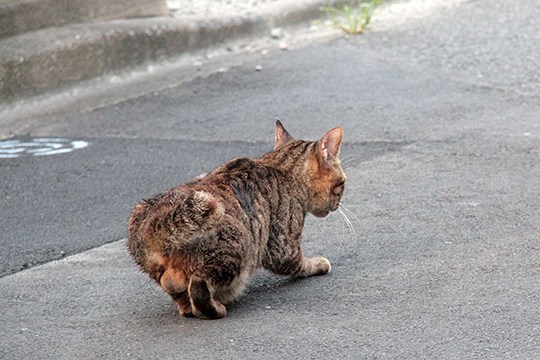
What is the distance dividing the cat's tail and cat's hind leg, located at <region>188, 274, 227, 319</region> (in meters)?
0.19

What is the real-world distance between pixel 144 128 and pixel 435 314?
425cm

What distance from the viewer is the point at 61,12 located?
33.6ft

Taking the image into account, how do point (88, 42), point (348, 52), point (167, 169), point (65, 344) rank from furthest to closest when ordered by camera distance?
point (348, 52) → point (88, 42) → point (167, 169) → point (65, 344)

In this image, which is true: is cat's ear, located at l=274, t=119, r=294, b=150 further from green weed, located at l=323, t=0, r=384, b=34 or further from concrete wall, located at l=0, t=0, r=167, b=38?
green weed, located at l=323, t=0, r=384, b=34

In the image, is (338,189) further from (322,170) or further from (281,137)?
(281,137)

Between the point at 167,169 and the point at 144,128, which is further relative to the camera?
the point at 144,128

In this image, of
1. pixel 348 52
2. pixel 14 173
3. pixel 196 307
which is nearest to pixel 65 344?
pixel 196 307

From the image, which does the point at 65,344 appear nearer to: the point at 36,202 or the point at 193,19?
the point at 36,202

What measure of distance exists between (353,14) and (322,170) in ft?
20.1

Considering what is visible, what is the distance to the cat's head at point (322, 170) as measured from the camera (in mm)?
6012

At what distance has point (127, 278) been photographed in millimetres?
6090

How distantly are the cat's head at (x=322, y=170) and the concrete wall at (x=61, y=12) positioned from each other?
458cm

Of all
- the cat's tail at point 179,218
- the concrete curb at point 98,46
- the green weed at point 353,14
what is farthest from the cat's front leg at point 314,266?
the green weed at point 353,14

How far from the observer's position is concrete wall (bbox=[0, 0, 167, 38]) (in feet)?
32.4
